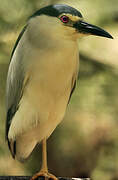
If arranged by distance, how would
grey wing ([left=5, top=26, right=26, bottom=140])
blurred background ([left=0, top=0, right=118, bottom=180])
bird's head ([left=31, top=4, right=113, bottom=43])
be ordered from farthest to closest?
1. blurred background ([left=0, top=0, right=118, bottom=180])
2. grey wing ([left=5, top=26, right=26, bottom=140])
3. bird's head ([left=31, top=4, right=113, bottom=43])

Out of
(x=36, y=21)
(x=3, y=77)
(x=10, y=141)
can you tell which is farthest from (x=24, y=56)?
(x=3, y=77)

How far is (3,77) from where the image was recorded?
8.43 ft

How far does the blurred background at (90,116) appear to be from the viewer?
2848 mm

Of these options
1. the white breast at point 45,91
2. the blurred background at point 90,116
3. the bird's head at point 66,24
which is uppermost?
the bird's head at point 66,24

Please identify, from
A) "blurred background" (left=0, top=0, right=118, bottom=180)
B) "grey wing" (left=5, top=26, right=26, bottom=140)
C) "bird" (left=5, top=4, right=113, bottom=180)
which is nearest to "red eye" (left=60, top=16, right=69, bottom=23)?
"bird" (left=5, top=4, right=113, bottom=180)

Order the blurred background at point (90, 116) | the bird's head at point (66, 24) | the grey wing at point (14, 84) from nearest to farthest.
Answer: the bird's head at point (66, 24) → the grey wing at point (14, 84) → the blurred background at point (90, 116)

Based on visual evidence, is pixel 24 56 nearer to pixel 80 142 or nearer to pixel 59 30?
pixel 59 30

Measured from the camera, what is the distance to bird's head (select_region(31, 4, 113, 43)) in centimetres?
152

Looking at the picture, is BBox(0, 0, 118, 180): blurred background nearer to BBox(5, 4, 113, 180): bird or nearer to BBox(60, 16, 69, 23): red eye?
BBox(5, 4, 113, 180): bird

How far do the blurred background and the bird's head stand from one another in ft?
3.68

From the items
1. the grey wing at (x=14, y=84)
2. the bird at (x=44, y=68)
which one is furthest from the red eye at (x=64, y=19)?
the grey wing at (x=14, y=84)

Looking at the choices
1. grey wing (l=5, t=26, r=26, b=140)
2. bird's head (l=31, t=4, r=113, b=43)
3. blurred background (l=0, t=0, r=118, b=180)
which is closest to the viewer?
bird's head (l=31, t=4, r=113, b=43)

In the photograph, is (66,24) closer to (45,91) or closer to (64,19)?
(64,19)

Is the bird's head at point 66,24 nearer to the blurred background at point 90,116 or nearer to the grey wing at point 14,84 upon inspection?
the grey wing at point 14,84
